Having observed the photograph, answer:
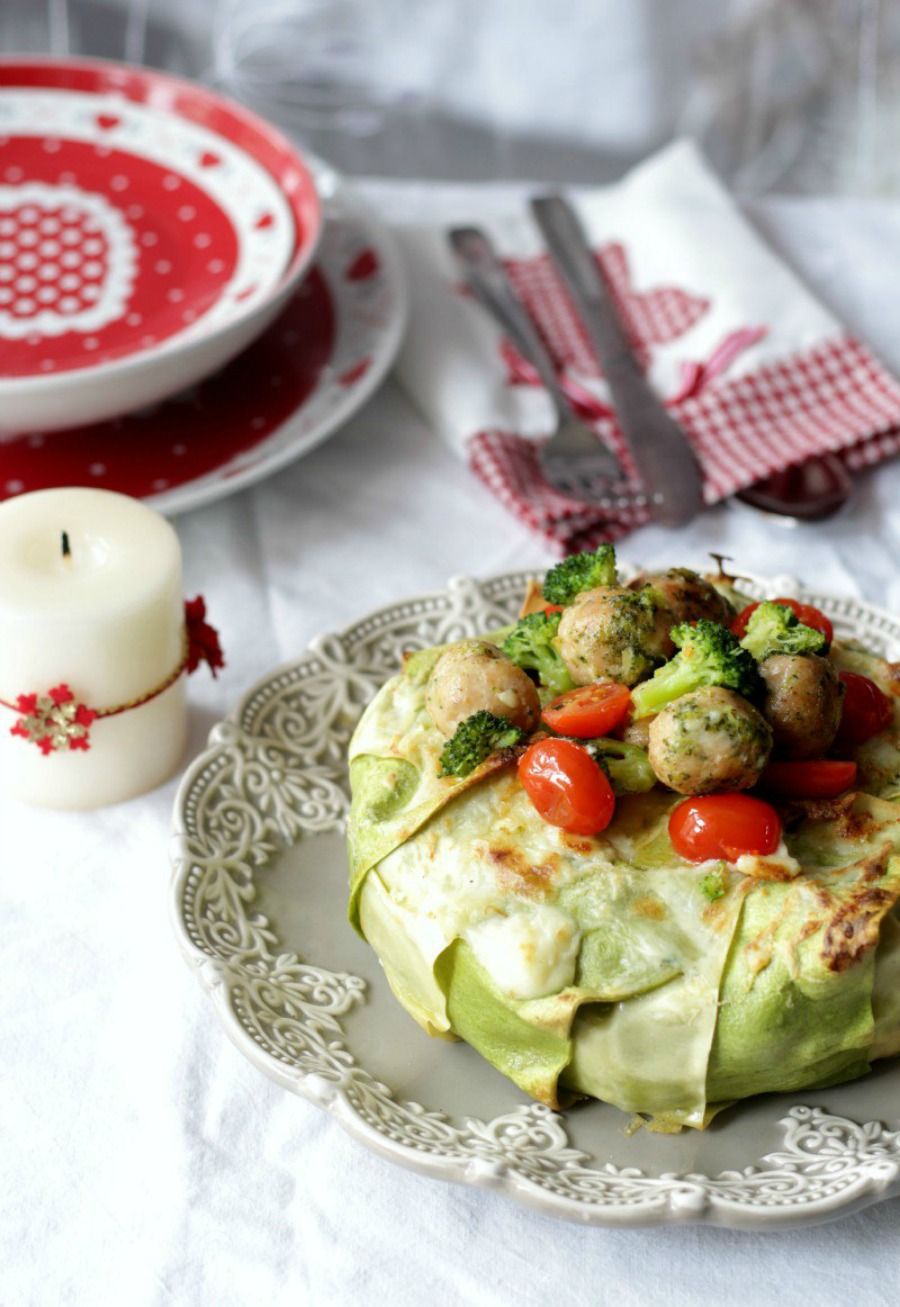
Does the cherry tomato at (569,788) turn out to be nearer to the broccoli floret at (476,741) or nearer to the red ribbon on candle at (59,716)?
the broccoli floret at (476,741)

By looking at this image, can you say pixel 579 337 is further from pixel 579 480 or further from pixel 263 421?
pixel 263 421

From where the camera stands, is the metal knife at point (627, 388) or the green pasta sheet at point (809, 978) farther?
the metal knife at point (627, 388)

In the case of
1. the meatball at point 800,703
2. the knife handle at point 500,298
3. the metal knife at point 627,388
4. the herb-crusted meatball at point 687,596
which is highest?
the meatball at point 800,703

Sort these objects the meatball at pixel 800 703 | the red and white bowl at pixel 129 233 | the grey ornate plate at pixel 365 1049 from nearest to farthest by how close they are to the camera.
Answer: the grey ornate plate at pixel 365 1049, the meatball at pixel 800 703, the red and white bowl at pixel 129 233

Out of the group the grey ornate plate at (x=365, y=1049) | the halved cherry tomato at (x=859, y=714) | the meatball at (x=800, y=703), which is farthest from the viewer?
the halved cherry tomato at (x=859, y=714)

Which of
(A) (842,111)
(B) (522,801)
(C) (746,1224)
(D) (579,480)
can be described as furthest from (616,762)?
(A) (842,111)

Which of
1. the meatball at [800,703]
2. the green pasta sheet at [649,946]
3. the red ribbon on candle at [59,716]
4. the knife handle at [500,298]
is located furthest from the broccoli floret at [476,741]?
the knife handle at [500,298]

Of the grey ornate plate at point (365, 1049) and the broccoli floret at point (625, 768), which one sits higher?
the broccoli floret at point (625, 768)
